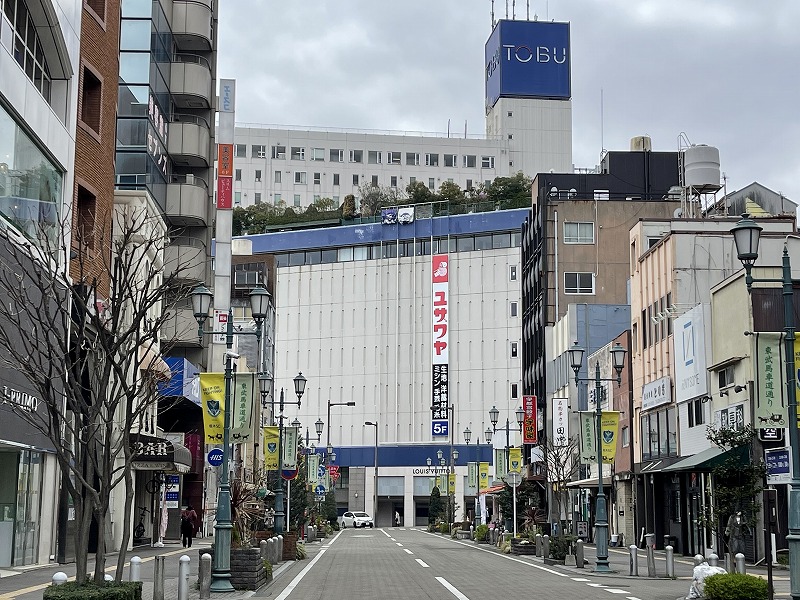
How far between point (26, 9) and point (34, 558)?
15.1 metres

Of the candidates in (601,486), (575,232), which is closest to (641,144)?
(575,232)

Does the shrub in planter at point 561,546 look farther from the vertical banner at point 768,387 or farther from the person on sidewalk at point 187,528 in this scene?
the vertical banner at point 768,387

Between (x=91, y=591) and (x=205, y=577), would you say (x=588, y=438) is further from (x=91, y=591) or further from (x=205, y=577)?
(x=91, y=591)

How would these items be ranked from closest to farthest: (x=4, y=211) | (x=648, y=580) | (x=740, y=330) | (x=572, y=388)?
(x=4, y=211), (x=648, y=580), (x=740, y=330), (x=572, y=388)

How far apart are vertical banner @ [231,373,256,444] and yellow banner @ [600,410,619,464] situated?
13554 millimetres

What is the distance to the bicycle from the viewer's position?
162 feet

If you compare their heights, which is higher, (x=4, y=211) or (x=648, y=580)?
(x=4, y=211)

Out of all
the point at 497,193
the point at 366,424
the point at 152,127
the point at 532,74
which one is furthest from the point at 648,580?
the point at 532,74

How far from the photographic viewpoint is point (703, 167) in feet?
191

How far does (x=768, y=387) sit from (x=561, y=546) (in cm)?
1922

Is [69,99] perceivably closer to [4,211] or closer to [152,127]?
[4,211]

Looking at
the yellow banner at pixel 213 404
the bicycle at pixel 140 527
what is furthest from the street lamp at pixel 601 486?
the bicycle at pixel 140 527

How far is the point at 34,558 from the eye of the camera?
31219mm

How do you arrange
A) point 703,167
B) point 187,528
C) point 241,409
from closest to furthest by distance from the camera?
1. point 241,409
2. point 187,528
3. point 703,167
